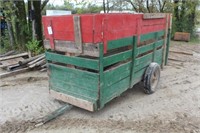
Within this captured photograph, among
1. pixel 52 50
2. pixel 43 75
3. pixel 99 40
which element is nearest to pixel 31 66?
pixel 43 75

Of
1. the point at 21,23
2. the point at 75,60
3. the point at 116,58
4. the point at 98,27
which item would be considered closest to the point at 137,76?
the point at 116,58

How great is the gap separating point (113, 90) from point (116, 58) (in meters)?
0.52

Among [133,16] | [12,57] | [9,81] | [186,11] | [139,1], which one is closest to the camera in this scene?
[133,16]

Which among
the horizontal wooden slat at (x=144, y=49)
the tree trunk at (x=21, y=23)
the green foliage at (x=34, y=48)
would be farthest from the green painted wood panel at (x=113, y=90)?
the tree trunk at (x=21, y=23)

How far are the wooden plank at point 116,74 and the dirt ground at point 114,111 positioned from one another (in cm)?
57

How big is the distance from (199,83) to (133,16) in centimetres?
276

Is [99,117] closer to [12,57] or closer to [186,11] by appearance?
[12,57]

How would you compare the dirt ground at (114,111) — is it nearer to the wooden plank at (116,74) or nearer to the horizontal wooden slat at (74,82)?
the horizontal wooden slat at (74,82)

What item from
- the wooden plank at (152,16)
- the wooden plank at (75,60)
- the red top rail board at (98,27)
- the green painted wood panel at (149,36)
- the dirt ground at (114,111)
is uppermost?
the wooden plank at (152,16)

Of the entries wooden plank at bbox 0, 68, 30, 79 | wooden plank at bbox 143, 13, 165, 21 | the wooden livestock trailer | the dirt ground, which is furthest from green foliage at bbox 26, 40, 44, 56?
wooden plank at bbox 143, 13, 165, 21

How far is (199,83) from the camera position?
5.40 metres

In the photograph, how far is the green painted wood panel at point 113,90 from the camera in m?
3.43

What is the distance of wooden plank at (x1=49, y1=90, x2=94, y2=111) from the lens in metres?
3.43

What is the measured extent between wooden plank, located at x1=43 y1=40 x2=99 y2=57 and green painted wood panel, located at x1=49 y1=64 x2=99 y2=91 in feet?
0.97
